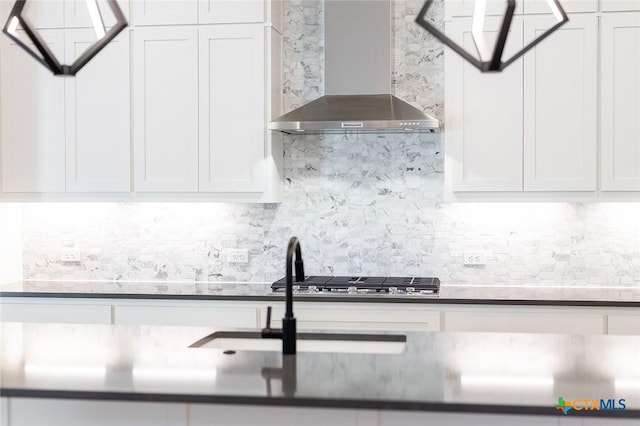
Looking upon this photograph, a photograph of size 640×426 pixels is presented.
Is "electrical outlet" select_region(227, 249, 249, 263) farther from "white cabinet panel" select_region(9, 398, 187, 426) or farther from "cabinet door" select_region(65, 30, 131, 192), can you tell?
"white cabinet panel" select_region(9, 398, 187, 426)

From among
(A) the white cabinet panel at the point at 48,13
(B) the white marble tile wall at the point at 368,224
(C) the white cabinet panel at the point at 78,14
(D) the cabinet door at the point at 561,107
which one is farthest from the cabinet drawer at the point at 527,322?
(A) the white cabinet panel at the point at 48,13

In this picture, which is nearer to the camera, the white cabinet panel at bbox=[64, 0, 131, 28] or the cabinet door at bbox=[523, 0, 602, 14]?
the cabinet door at bbox=[523, 0, 602, 14]

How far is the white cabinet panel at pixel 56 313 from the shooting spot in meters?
4.45

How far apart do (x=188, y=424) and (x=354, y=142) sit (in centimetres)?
287

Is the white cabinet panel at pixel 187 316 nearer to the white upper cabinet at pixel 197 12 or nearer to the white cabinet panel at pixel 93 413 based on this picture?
the white upper cabinet at pixel 197 12

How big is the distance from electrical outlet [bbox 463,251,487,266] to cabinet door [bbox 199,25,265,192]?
1349mm

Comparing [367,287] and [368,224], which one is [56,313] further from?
[368,224]

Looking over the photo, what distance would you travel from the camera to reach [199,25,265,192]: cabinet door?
177 inches

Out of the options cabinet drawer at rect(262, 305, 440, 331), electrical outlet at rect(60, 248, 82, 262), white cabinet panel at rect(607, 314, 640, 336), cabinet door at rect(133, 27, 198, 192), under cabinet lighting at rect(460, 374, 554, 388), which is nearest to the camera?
under cabinet lighting at rect(460, 374, 554, 388)

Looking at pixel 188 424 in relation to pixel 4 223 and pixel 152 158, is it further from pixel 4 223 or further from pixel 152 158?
pixel 4 223

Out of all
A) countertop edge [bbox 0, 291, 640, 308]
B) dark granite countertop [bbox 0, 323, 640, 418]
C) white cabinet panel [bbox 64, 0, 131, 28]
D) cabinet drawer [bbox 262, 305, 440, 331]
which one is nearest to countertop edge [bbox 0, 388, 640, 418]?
dark granite countertop [bbox 0, 323, 640, 418]

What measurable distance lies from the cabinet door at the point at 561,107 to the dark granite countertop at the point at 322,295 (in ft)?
2.03

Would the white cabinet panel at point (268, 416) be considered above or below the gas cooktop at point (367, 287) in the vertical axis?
below

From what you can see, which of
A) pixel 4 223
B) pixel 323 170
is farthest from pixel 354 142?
pixel 4 223
